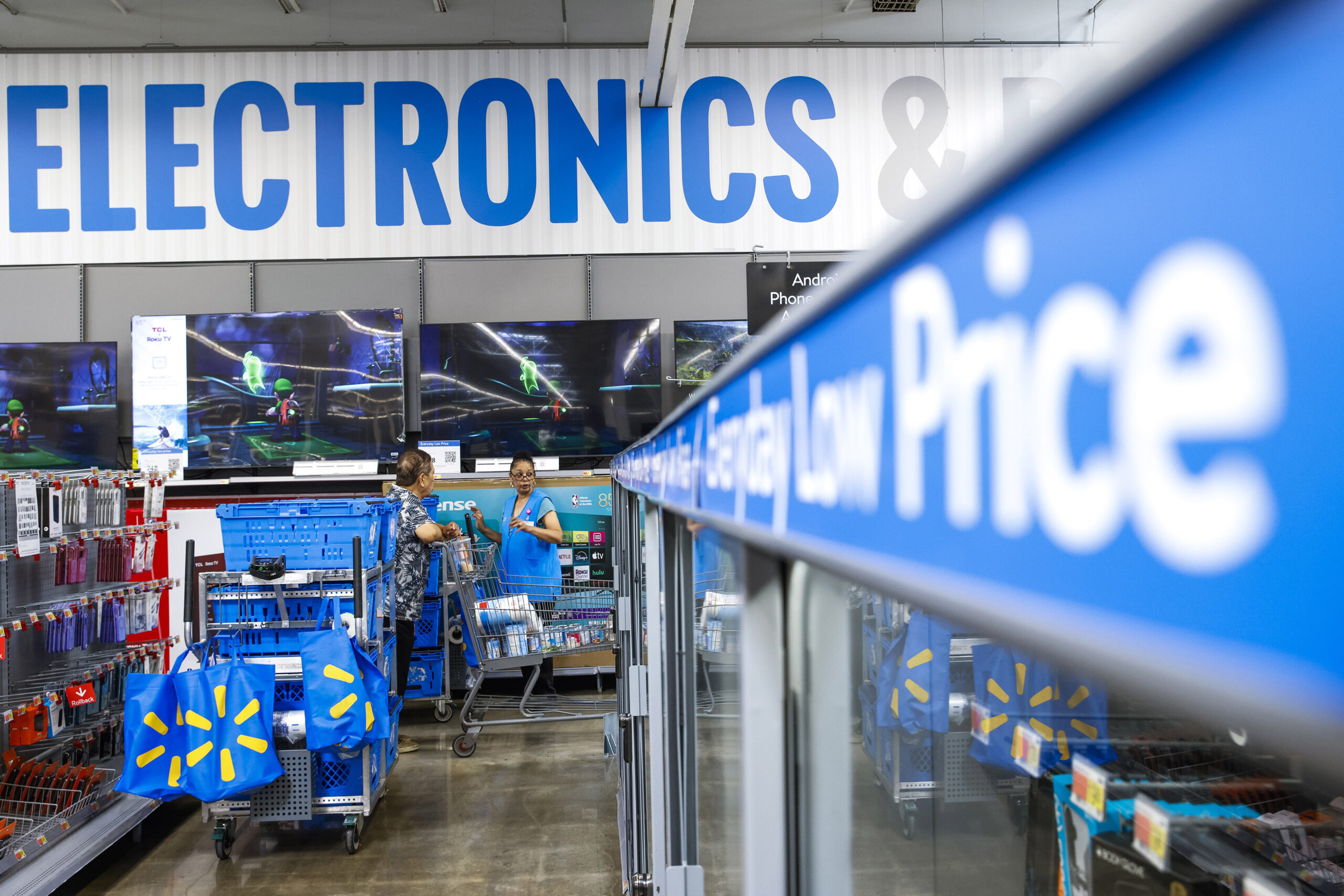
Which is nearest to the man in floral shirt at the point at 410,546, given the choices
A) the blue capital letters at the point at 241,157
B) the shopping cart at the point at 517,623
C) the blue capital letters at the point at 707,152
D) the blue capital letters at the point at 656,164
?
the shopping cart at the point at 517,623

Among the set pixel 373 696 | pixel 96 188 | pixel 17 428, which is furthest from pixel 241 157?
pixel 373 696

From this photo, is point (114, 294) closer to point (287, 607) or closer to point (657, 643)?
point (287, 607)

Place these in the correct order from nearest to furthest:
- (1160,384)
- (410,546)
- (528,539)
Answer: (1160,384) → (410,546) → (528,539)

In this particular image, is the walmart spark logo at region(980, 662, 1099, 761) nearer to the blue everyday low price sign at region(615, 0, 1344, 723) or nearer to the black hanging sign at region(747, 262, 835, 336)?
the blue everyday low price sign at region(615, 0, 1344, 723)

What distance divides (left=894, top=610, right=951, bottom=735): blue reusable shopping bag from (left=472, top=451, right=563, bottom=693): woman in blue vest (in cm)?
433

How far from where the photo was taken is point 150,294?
646 cm

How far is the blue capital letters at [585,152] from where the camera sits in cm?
659

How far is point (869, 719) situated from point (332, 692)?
2.98m

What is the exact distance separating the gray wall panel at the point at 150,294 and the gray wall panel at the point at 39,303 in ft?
0.37

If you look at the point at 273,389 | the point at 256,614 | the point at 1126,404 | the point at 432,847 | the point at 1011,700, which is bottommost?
the point at 432,847

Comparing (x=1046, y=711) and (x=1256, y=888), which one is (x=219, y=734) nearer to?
Answer: (x=1046, y=711)

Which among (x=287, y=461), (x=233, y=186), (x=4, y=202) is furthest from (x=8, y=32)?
(x=287, y=461)

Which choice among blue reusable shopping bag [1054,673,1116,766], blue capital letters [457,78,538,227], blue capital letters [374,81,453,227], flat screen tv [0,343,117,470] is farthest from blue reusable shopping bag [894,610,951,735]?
flat screen tv [0,343,117,470]

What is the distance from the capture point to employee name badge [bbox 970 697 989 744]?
2.86 feet
